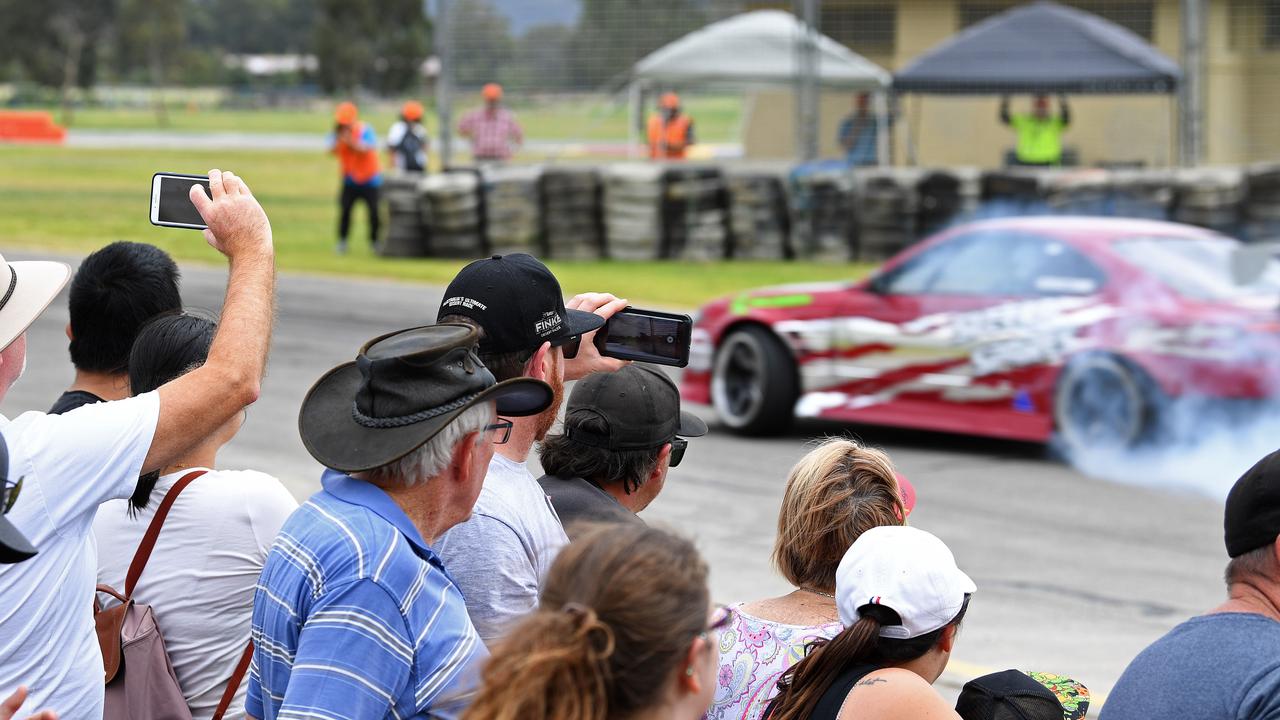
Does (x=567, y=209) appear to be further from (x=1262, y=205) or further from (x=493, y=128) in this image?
(x=1262, y=205)

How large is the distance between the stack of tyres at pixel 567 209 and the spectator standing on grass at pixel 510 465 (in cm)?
1659

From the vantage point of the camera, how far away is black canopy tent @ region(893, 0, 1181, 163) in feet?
70.4

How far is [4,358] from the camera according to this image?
3.08m

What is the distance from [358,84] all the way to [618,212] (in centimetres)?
7900

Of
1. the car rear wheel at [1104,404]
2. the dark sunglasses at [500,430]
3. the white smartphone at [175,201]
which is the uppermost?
the white smartphone at [175,201]

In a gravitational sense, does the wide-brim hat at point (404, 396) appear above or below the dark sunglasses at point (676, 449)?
above

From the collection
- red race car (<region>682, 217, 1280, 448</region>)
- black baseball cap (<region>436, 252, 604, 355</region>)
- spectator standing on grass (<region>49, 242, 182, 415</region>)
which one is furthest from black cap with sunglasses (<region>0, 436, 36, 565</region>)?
red race car (<region>682, 217, 1280, 448</region>)

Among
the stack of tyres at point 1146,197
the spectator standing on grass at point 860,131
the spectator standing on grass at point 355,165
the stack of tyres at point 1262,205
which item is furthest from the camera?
the spectator standing on grass at point 860,131

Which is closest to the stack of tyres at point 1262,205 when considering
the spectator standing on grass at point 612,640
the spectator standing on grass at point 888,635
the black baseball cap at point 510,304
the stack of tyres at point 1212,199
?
the stack of tyres at point 1212,199

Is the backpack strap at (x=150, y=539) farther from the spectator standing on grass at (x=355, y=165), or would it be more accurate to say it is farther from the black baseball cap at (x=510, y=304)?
the spectator standing on grass at (x=355, y=165)

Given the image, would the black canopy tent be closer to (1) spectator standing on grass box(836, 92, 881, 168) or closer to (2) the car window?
(1) spectator standing on grass box(836, 92, 881, 168)

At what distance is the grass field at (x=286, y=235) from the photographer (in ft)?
59.8

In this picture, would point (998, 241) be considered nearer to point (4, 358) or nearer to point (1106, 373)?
point (1106, 373)

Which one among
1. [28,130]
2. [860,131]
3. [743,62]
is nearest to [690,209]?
Answer: [743,62]
